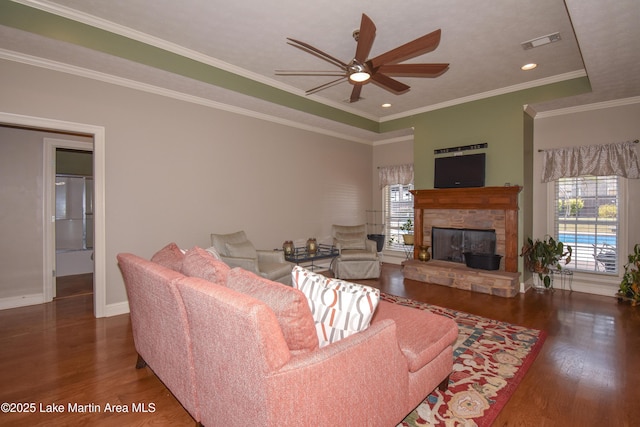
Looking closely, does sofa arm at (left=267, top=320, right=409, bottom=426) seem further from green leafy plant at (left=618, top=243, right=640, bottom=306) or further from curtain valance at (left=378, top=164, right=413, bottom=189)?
curtain valance at (left=378, top=164, right=413, bottom=189)

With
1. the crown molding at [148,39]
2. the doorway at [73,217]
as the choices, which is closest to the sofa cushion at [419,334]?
the crown molding at [148,39]

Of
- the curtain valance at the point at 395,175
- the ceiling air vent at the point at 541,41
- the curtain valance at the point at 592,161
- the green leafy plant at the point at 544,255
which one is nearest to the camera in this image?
the ceiling air vent at the point at 541,41

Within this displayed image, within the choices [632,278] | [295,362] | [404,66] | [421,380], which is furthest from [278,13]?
[632,278]

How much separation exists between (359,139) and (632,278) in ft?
16.3

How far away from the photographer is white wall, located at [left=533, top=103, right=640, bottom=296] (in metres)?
4.35

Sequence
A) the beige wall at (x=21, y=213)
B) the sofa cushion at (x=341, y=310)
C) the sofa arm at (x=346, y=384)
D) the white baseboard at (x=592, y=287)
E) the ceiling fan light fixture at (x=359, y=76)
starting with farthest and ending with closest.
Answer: the white baseboard at (x=592, y=287) → the beige wall at (x=21, y=213) → the ceiling fan light fixture at (x=359, y=76) → the sofa cushion at (x=341, y=310) → the sofa arm at (x=346, y=384)

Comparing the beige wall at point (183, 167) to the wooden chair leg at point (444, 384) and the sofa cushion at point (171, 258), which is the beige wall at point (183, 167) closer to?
the sofa cushion at point (171, 258)

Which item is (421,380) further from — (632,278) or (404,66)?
(632,278)

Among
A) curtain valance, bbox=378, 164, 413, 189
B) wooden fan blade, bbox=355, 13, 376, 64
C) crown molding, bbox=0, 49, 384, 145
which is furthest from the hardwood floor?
curtain valance, bbox=378, 164, 413, 189

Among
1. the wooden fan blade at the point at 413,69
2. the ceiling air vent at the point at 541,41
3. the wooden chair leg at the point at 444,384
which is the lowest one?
the wooden chair leg at the point at 444,384

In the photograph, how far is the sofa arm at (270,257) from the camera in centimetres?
450

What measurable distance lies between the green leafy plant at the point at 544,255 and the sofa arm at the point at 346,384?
4099 mm

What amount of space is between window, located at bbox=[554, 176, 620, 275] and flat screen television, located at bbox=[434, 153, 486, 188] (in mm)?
1241

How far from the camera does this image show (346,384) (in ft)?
4.38
